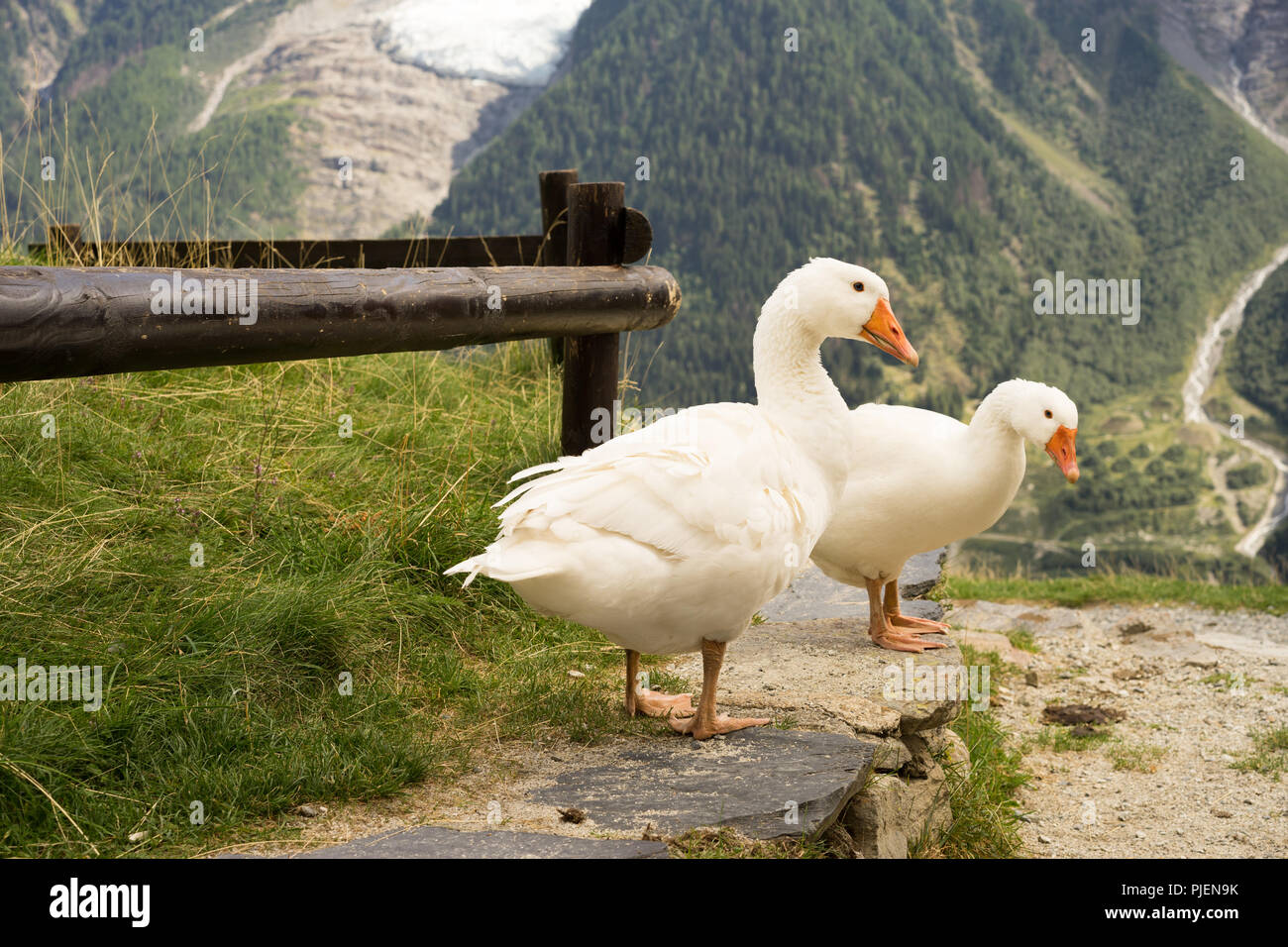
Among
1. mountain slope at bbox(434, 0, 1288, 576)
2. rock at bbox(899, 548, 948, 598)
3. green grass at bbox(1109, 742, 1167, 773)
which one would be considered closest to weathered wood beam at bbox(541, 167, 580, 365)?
rock at bbox(899, 548, 948, 598)

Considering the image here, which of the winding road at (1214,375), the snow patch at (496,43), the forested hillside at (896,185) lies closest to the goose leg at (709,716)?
the forested hillside at (896,185)

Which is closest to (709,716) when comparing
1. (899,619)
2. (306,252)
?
(899,619)

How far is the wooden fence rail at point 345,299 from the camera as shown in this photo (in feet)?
9.76

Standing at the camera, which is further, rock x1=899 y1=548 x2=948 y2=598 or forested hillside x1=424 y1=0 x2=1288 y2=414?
forested hillside x1=424 y1=0 x2=1288 y2=414

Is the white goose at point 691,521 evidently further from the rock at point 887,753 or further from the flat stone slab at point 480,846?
the flat stone slab at point 480,846

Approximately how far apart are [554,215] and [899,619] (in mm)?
3600

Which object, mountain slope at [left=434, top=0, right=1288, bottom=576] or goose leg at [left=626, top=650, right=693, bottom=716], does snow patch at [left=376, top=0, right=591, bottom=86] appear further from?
goose leg at [left=626, top=650, right=693, bottom=716]

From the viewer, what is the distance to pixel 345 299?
3.79 m

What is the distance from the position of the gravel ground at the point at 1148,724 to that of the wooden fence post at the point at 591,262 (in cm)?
293

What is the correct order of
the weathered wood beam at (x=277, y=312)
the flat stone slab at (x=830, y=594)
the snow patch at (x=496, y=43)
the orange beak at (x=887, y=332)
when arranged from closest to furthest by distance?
the weathered wood beam at (x=277, y=312) → the orange beak at (x=887, y=332) → the flat stone slab at (x=830, y=594) → the snow patch at (x=496, y=43)

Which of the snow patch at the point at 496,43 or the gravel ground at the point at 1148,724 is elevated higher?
the snow patch at the point at 496,43

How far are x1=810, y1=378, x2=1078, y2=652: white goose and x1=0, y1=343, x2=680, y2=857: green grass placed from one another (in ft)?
4.27

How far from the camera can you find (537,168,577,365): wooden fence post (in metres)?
6.89

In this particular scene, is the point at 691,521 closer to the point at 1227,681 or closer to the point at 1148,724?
the point at 1148,724
